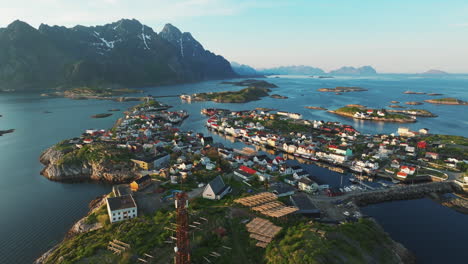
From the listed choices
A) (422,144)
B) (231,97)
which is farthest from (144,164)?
(231,97)

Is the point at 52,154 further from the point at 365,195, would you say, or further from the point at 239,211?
the point at 365,195

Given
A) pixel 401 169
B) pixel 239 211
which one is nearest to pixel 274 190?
pixel 239 211

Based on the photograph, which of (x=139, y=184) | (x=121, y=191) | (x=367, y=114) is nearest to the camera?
(x=121, y=191)

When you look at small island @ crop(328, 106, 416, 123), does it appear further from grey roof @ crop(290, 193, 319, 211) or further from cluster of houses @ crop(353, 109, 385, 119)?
grey roof @ crop(290, 193, 319, 211)

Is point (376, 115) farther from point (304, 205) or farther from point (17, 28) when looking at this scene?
point (17, 28)

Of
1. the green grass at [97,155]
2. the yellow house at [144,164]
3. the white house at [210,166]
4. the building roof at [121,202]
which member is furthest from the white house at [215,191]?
the green grass at [97,155]

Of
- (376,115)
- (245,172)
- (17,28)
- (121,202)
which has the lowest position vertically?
(245,172)

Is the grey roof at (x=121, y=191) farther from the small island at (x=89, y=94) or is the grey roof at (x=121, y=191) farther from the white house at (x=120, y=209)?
the small island at (x=89, y=94)
